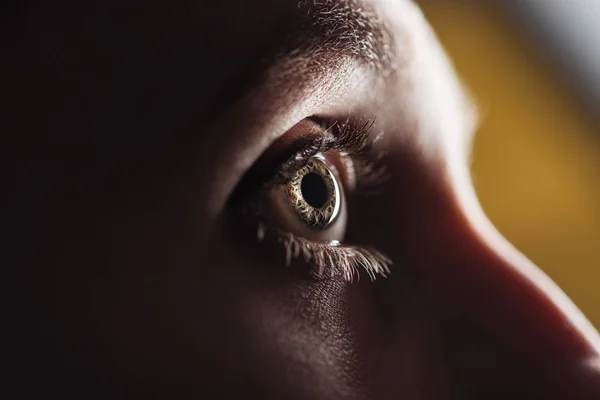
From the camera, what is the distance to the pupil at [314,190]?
1.58 ft

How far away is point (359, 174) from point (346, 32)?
0.45 ft

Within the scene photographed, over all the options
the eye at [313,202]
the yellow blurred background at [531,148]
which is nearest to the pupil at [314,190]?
the eye at [313,202]

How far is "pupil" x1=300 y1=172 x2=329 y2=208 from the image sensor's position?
1.58ft

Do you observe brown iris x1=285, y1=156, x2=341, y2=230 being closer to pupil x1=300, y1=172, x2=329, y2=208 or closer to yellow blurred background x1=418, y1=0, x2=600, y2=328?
pupil x1=300, y1=172, x2=329, y2=208

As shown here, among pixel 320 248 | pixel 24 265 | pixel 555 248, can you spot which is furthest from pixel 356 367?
pixel 555 248

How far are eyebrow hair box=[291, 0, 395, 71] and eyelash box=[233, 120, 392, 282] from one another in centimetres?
4

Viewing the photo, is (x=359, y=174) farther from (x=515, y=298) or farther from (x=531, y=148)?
(x=531, y=148)

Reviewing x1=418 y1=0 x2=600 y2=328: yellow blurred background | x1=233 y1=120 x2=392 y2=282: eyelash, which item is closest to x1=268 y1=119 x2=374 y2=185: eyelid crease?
x1=233 y1=120 x2=392 y2=282: eyelash

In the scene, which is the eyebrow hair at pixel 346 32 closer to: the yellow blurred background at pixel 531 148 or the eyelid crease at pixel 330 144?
the eyelid crease at pixel 330 144

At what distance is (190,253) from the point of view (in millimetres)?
340

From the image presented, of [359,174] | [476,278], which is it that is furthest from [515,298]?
[359,174]

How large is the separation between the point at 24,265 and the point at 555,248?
990 millimetres

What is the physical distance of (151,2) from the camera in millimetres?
337

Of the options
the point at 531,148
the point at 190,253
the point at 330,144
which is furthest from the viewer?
the point at 531,148
